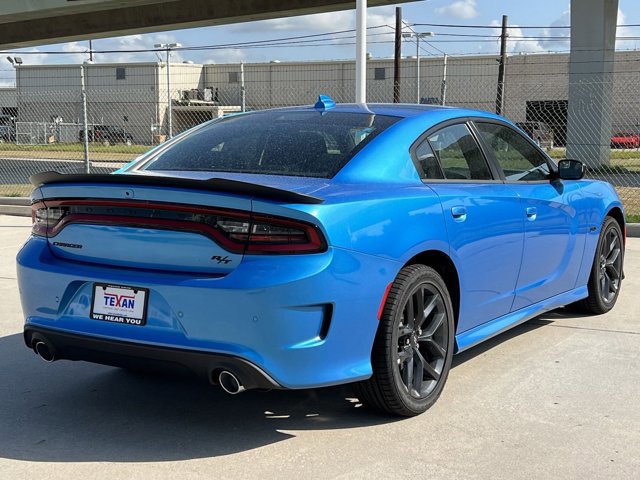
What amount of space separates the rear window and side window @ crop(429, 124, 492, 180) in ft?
0.99

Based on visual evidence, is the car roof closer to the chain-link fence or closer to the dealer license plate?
the dealer license plate

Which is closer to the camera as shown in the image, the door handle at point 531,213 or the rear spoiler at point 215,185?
the rear spoiler at point 215,185

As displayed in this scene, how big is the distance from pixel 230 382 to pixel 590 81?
72.4 ft

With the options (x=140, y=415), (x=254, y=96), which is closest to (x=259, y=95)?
(x=254, y=96)

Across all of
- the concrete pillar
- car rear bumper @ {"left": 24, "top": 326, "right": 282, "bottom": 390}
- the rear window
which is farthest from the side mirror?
the concrete pillar

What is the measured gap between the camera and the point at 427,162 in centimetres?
436

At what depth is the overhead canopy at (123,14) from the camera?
85.9ft

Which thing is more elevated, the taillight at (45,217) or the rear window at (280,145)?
the rear window at (280,145)

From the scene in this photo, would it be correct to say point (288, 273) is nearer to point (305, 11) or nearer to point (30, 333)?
point (30, 333)

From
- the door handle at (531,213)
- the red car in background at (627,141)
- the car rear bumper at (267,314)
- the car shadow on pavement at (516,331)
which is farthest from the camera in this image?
the red car in background at (627,141)

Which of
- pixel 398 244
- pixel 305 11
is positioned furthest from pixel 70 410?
pixel 305 11

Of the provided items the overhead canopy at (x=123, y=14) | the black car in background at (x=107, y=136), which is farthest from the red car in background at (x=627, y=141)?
the black car in background at (x=107, y=136)

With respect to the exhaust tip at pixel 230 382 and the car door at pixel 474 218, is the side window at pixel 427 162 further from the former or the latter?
the exhaust tip at pixel 230 382

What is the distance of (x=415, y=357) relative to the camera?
4.08m
